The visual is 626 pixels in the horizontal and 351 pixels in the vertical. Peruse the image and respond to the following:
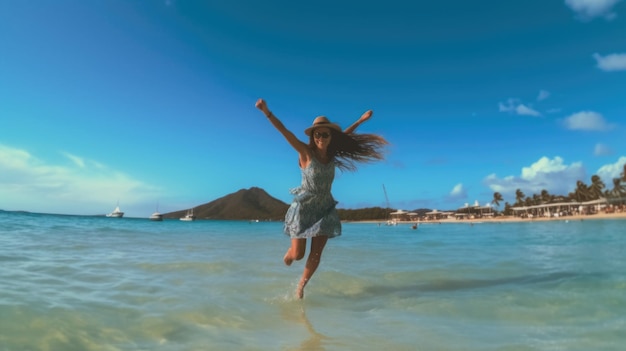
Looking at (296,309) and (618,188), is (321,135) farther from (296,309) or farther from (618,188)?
(618,188)

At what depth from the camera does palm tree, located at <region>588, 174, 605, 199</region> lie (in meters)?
97.1

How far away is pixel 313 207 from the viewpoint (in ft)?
17.0

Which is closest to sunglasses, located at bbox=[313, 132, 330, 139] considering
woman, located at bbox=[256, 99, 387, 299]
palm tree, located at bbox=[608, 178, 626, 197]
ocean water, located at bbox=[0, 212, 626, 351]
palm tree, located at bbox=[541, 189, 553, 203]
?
woman, located at bbox=[256, 99, 387, 299]

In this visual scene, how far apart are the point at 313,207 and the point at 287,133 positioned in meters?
1.03

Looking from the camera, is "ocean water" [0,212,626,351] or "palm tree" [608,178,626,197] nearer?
"ocean water" [0,212,626,351]

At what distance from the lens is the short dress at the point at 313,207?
506cm

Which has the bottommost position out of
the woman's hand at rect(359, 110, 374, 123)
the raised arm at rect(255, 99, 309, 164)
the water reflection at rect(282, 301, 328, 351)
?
the water reflection at rect(282, 301, 328, 351)

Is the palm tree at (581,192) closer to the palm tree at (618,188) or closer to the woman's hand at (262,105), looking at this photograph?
the palm tree at (618,188)

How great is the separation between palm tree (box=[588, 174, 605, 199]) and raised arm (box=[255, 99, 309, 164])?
114377 millimetres

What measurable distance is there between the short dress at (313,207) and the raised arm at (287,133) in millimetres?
138

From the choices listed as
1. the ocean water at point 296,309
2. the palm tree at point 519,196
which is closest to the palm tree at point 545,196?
the palm tree at point 519,196

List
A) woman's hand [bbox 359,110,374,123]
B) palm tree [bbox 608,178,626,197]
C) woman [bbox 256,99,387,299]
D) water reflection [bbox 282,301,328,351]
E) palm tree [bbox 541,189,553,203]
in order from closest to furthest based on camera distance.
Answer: water reflection [bbox 282,301,328,351], woman [bbox 256,99,387,299], woman's hand [bbox 359,110,374,123], palm tree [bbox 608,178,626,197], palm tree [bbox 541,189,553,203]

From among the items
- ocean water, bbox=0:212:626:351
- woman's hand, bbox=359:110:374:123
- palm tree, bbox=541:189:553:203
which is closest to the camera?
ocean water, bbox=0:212:626:351

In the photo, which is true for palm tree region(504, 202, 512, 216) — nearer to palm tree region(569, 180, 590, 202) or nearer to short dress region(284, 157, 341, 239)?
palm tree region(569, 180, 590, 202)
